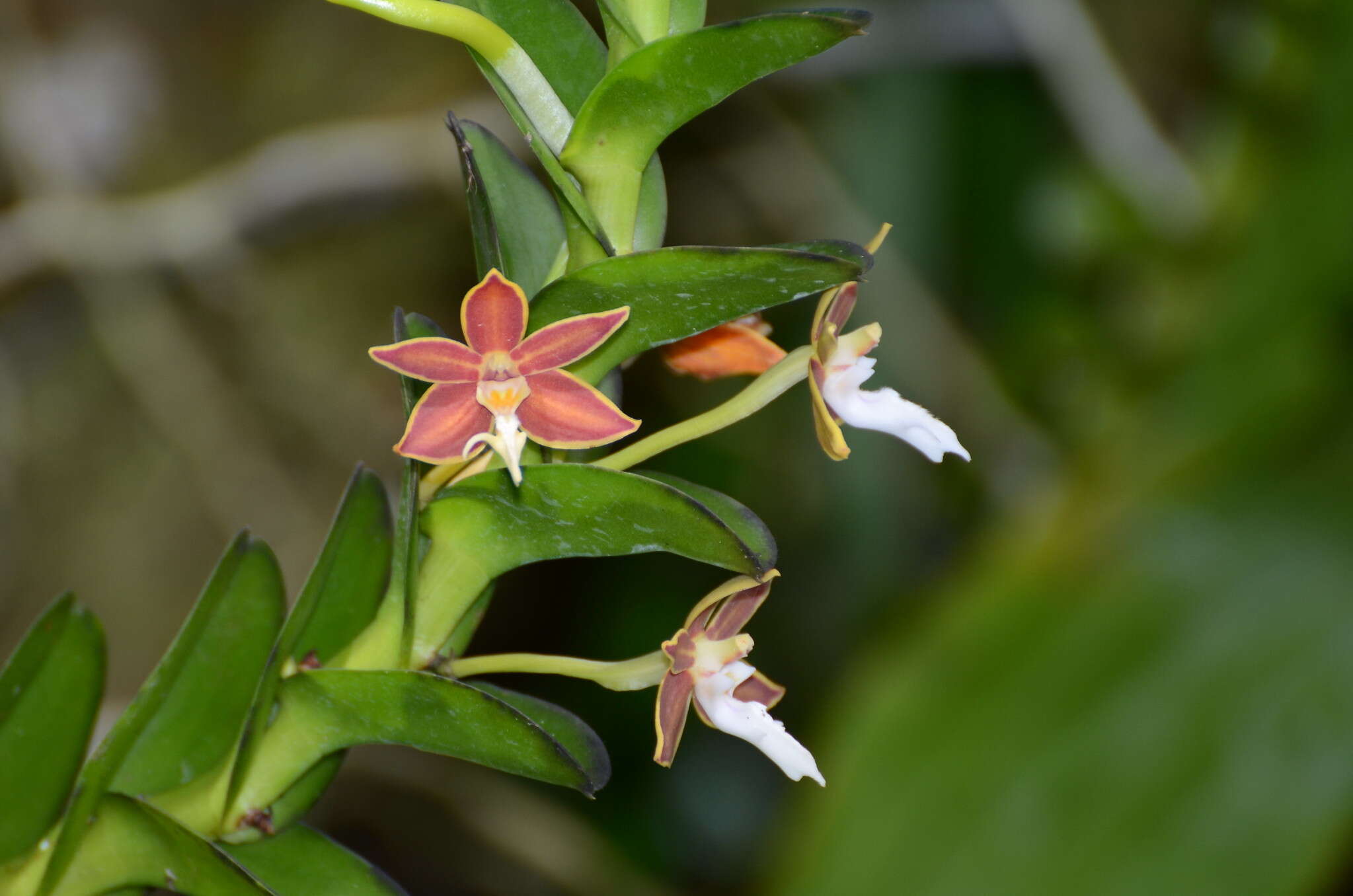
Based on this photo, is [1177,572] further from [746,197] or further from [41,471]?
[41,471]

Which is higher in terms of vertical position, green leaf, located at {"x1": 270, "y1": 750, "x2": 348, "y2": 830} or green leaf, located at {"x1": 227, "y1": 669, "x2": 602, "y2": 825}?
green leaf, located at {"x1": 227, "y1": 669, "x2": 602, "y2": 825}

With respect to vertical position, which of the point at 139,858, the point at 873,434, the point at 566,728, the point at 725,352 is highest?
the point at 873,434

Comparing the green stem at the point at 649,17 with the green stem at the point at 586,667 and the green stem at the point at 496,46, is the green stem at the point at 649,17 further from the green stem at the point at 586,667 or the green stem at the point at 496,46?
the green stem at the point at 586,667

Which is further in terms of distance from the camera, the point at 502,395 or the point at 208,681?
the point at 208,681

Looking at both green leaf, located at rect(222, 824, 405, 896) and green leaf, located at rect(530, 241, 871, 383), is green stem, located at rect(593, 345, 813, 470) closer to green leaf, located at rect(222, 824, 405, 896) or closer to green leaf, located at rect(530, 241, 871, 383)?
green leaf, located at rect(530, 241, 871, 383)

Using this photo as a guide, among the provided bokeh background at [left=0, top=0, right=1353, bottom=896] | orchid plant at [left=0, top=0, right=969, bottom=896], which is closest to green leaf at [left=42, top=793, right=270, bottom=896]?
orchid plant at [left=0, top=0, right=969, bottom=896]

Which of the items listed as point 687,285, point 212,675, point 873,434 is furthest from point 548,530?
point 873,434

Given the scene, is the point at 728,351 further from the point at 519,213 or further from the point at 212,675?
the point at 212,675
